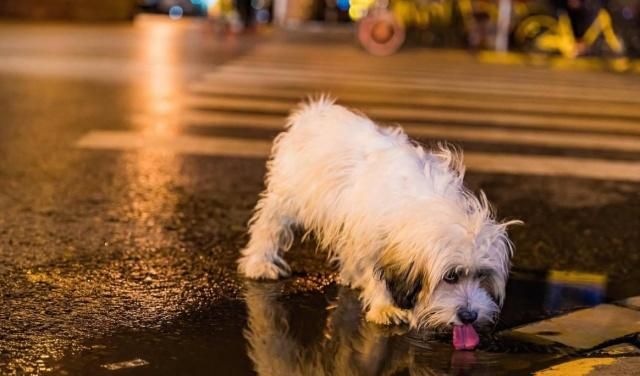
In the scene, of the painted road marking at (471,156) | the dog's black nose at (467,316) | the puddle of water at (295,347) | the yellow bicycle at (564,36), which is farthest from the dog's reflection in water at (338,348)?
the yellow bicycle at (564,36)

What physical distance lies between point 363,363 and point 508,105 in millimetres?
7028

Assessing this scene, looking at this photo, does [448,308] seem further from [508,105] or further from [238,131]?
[508,105]

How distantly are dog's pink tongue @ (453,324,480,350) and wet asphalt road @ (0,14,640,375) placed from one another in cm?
5

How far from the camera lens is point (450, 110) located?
938 centimetres

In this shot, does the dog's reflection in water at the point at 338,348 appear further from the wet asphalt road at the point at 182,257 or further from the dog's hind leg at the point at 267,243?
the dog's hind leg at the point at 267,243

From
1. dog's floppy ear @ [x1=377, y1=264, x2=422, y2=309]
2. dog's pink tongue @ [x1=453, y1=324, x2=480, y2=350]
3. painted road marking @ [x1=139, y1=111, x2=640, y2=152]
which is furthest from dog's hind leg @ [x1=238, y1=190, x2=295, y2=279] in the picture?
painted road marking @ [x1=139, y1=111, x2=640, y2=152]

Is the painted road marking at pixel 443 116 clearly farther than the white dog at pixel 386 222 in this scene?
Yes

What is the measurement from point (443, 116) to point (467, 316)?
574cm

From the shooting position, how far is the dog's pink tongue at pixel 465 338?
11.3 feet

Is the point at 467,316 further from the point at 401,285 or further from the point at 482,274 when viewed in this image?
the point at 401,285

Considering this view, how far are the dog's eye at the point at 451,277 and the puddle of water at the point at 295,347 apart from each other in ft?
0.90

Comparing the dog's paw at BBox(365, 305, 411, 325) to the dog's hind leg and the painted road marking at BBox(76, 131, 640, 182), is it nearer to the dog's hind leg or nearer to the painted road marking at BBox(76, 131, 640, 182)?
the dog's hind leg

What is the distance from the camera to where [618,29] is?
16547 mm

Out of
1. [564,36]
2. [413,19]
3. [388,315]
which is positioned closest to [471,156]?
[388,315]
